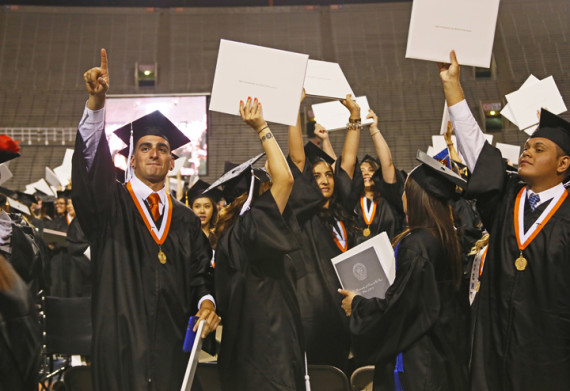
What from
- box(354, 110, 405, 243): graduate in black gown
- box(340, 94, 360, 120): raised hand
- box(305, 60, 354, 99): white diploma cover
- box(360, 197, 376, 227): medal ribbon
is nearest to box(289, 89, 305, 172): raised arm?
box(305, 60, 354, 99): white diploma cover

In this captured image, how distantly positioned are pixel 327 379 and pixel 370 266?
77 centimetres

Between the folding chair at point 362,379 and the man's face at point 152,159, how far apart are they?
5.97 ft

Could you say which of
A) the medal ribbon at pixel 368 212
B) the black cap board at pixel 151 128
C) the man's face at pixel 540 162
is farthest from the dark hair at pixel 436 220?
the medal ribbon at pixel 368 212

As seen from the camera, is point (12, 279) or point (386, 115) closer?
point (12, 279)

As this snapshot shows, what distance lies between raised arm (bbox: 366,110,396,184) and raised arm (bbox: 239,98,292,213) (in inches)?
66.4

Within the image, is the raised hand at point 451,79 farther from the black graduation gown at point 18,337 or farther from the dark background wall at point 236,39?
the dark background wall at point 236,39

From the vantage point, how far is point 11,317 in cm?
155

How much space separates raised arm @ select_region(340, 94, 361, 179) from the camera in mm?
4227

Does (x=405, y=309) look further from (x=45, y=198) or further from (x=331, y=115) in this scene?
(x=45, y=198)

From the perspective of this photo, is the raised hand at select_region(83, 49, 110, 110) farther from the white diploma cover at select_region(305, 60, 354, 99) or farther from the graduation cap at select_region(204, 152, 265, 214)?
the white diploma cover at select_region(305, 60, 354, 99)

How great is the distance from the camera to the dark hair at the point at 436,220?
3.00 metres

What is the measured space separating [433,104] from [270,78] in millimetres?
14832

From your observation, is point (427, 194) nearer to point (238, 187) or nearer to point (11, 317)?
point (238, 187)

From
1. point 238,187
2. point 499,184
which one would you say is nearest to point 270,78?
point 238,187
